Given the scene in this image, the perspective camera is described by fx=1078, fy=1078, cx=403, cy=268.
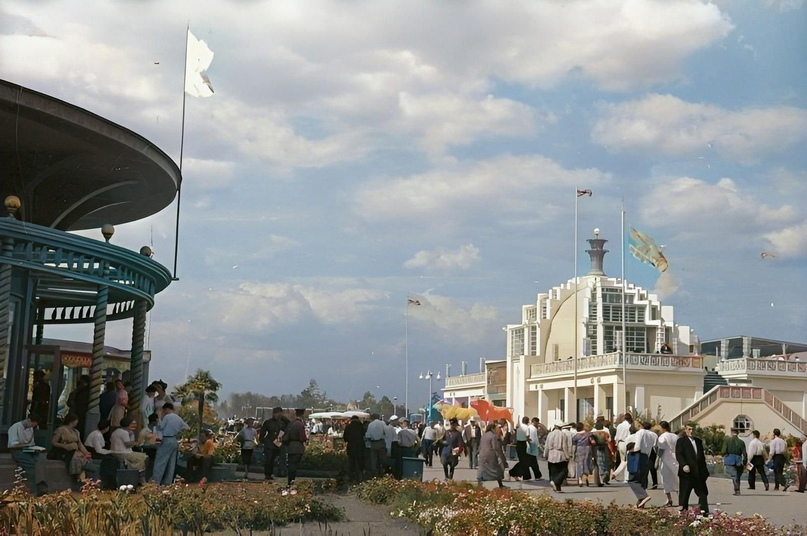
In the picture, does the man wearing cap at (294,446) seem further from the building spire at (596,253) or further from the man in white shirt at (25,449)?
the building spire at (596,253)

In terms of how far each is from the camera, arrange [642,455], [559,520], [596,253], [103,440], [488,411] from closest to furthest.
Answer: [559,520], [103,440], [642,455], [488,411], [596,253]

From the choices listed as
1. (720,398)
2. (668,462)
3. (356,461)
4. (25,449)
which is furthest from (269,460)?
(720,398)

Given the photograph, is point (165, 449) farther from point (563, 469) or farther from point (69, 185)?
point (563, 469)

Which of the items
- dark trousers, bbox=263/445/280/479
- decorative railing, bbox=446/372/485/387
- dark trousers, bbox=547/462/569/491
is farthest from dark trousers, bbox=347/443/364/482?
decorative railing, bbox=446/372/485/387

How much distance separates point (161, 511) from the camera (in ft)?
41.7

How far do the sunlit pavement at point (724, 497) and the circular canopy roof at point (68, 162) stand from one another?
11.0m

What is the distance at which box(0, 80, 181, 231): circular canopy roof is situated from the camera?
19922mm

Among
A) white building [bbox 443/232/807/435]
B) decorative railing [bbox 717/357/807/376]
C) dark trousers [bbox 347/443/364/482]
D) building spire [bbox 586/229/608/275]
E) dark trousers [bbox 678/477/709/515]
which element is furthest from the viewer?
building spire [bbox 586/229/608/275]

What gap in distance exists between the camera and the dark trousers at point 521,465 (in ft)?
91.6

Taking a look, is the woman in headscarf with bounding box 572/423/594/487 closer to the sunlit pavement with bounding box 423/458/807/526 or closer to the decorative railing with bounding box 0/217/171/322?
the sunlit pavement with bounding box 423/458/807/526

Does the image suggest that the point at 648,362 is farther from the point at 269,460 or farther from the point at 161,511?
the point at 161,511

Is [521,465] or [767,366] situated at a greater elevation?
[767,366]

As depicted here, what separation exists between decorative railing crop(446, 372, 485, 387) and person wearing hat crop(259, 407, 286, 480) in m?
58.6

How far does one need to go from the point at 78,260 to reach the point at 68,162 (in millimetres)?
3569
